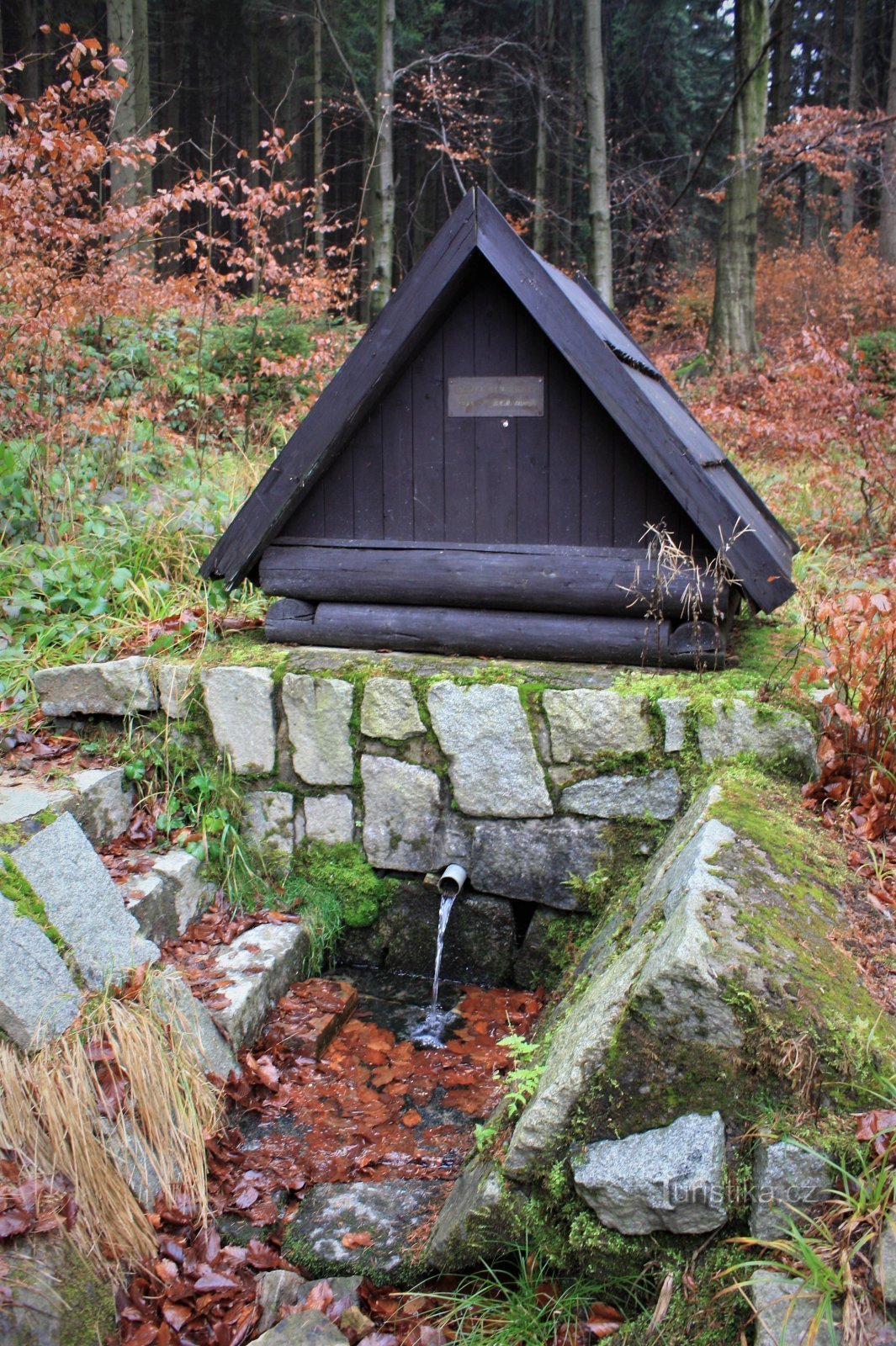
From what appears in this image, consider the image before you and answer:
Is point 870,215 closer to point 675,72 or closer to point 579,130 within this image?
point 675,72

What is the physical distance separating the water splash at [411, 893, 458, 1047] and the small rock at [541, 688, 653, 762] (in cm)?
82

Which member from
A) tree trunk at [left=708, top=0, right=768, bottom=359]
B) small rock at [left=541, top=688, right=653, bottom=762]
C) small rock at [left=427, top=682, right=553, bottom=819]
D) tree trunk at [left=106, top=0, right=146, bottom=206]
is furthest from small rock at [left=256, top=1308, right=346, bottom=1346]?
tree trunk at [left=708, top=0, right=768, bottom=359]

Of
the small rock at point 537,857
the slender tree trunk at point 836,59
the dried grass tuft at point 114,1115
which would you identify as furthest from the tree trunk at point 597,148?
the slender tree trunk at point 836,59

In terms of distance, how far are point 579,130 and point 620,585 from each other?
59.0ft

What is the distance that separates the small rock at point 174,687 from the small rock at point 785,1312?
Answer: 318 centimetres

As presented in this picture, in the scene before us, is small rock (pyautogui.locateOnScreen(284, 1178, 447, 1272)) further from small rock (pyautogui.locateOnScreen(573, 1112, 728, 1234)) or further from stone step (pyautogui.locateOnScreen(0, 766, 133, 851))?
stone step (pyautogui.locateOnScreen(0, 766, 133, 851))

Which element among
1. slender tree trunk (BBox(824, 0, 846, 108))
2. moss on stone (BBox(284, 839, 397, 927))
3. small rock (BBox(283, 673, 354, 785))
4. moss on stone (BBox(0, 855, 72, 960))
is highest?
slender tree trunk (BBox(824, 0, 846, 108))

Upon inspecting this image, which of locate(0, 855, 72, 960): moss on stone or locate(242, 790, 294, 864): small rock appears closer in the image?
locate(0, 855, 72, 960): moss on stone

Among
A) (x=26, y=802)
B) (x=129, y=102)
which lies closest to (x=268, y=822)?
(x=26, y=802)

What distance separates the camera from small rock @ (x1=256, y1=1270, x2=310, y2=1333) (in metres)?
2.55

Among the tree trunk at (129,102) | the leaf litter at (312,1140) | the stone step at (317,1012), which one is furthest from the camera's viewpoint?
the tree trunk at (129,102)

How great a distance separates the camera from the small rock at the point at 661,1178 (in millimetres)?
2117

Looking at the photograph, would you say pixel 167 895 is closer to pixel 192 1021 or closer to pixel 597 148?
pixel 192 1021

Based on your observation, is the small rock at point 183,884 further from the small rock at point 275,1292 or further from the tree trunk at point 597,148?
the tree trunk at point 597,148
